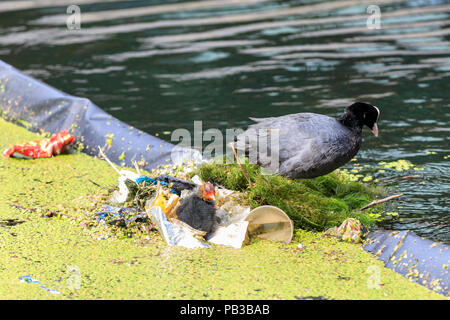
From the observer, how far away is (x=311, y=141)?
331cm

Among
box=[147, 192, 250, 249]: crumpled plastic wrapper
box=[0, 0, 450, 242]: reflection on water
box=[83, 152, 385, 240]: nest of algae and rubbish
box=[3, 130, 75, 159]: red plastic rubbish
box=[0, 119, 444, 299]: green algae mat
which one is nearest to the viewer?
box=[0, 119, 444, 299]: green algae mat

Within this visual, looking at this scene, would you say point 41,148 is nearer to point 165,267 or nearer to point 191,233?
point 191,233

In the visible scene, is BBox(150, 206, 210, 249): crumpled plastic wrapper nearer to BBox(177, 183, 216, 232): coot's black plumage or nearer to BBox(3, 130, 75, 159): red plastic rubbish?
BBox(177, 183, 216, 232): coot's black plumage

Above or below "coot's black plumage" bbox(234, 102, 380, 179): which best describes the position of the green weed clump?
below

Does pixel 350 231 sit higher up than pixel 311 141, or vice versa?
pixel 311 141

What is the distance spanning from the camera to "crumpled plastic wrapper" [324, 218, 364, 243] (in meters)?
2.97

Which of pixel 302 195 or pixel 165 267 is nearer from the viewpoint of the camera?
pixel 165 267

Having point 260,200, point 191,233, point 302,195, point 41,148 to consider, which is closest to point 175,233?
point 191,233

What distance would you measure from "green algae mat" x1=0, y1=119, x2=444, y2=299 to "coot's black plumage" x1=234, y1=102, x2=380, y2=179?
1.38 ft

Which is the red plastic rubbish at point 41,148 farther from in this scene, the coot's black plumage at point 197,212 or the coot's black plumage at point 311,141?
the coot's black plumage at point 197,212

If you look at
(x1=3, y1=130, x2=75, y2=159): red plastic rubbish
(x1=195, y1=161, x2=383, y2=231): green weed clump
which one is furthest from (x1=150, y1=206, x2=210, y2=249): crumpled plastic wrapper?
(x1=3, y1=130, x2=75, y2=159): red plastic rubbish

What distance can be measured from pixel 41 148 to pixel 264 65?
3.35 m

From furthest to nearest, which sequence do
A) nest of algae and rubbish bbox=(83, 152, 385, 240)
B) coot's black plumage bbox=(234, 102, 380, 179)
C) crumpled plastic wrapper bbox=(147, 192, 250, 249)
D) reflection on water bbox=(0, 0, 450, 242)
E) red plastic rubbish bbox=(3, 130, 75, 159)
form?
reflection on water bbox=(0, 0, 450, 242)
red plastic rubbish bbox=(3, 130, 75, 159)
coot's black plumage bbox=(234, 102, 380, 179)
nest of algae and rubbish bbox=(83, 152, 385, 240)
crumpled plastic wrapper bbox=(147, 192, 250, 249)
